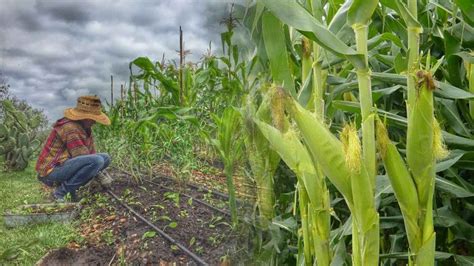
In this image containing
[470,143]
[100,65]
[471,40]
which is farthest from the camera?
[471,40]

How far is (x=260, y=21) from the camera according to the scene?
675 mm

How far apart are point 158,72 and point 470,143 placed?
541 mm

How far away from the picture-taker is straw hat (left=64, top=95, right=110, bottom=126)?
59cm

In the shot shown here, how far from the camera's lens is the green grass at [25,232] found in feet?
1.88

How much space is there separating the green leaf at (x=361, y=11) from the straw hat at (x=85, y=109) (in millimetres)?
294

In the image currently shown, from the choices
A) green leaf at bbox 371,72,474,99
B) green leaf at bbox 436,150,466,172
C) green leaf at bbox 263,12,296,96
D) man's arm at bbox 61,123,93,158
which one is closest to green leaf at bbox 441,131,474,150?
green leaf at bbox 436,150,466,172

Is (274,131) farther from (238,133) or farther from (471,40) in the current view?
(471,40)

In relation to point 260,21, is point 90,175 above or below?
below

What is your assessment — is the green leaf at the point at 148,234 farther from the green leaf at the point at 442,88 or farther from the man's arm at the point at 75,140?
the green leaf at the point at 442,88

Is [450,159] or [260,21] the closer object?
[260,21]

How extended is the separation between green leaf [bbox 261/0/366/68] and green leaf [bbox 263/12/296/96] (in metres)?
0.06

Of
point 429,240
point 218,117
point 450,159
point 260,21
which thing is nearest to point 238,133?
point 218,117

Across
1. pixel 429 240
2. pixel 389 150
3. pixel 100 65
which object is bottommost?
pixel 429 240

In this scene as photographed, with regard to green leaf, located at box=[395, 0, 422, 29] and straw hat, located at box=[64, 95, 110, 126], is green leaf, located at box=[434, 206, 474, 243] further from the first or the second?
straw hat, located at box=[64, 95, 110, 126]
